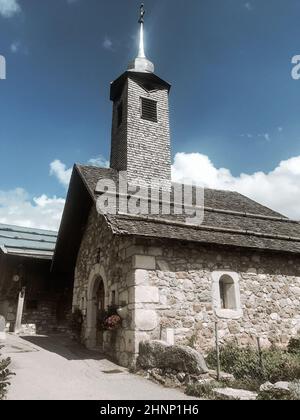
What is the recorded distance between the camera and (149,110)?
45.4ft

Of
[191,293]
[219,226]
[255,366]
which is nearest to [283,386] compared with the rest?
[255,366]

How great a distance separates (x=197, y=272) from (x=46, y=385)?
13.9 ft

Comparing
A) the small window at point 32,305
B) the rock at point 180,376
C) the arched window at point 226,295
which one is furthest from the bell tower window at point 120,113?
the rock at point 180,376

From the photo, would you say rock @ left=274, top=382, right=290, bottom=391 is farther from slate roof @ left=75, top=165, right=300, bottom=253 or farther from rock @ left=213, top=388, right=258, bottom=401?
slate roof @ left=75, top=165, right=300, bottom=253

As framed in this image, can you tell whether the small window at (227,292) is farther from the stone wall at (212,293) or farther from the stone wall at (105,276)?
the stone wall at (105,276)

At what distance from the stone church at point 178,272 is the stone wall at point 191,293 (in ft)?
0.08

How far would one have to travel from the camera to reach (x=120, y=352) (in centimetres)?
810

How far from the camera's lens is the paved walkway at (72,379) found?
5.37m

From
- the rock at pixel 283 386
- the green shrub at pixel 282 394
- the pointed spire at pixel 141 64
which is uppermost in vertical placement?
the pointed spire at pixel 141 64

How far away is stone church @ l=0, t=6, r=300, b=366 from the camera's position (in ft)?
26.1

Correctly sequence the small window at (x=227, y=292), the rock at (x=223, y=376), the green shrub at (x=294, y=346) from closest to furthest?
the rock at (x=223, y=376) < the green shrub at (x=294, y=346) < the small window at (x=227, y=292)

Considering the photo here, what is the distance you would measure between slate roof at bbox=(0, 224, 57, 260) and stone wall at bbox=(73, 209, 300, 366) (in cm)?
526

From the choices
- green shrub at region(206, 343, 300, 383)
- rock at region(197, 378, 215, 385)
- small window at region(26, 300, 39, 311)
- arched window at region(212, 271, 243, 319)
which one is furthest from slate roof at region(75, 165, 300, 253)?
small window at region(26, 300, 39, 311)
